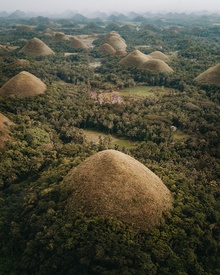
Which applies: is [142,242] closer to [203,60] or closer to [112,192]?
[112,192]

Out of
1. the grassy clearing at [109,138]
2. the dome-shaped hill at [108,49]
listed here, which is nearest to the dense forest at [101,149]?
the grassy clearing at [109,138]

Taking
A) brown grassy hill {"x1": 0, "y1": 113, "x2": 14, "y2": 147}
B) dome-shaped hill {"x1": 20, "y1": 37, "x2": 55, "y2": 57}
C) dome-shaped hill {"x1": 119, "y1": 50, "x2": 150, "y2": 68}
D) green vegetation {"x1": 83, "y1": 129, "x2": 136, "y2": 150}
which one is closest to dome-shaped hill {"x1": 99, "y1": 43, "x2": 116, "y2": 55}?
dome-shaped hill {"x1": 119, "y1": 50, "x2": 150, "y2": 68}

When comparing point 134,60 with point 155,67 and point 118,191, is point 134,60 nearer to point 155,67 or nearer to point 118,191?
point 155,67

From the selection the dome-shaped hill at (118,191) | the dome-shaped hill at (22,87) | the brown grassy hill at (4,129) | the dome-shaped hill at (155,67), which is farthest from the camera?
the dome-shaped hill at (155,67)

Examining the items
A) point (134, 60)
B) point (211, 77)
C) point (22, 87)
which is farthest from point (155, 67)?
point (22, 87)

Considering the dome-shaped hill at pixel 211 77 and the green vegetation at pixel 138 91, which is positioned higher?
the dome-shaped hill at pixel 211 77

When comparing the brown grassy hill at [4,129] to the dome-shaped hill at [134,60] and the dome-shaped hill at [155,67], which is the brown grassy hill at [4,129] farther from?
the dome-shaped hill at [134,60]
